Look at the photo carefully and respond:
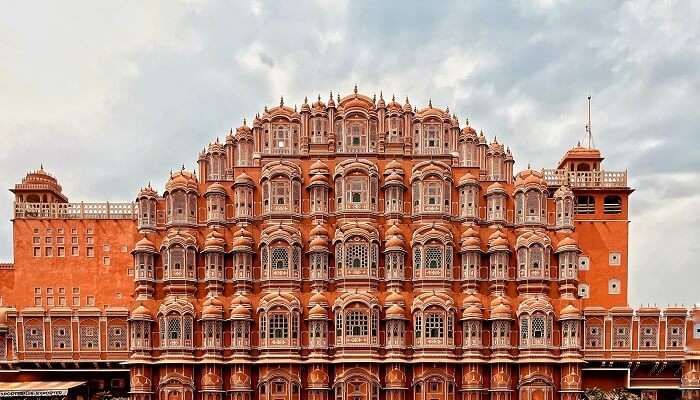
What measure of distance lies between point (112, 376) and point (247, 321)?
11511mm

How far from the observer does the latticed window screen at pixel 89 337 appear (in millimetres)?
47875

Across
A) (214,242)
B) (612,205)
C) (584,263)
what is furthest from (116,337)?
(612,205)

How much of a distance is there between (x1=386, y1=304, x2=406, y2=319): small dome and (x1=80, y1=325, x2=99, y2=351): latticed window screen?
808 inches

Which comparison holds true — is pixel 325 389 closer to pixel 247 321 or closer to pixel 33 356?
pixel 247 321

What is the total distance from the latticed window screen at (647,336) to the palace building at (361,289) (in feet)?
0.29

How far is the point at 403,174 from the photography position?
49625 mm

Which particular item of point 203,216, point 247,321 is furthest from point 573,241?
point 203,216

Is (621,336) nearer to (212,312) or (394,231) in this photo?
(394,231)

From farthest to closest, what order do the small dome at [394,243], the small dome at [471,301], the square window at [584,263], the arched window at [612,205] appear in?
the arched window at [612,205]
the square window at [584,263]
the small dome at [394,243]
the small dome at [471,301]

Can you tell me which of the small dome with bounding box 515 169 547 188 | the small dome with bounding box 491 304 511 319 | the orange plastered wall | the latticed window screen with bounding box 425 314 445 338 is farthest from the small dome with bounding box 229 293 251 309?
the small dome with bounding box 515 169 547 188

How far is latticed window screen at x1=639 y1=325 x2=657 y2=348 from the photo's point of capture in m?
47.6

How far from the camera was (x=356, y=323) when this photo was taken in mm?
46594

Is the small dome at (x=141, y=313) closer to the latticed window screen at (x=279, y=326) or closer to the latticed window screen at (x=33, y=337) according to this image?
the latticed window screen at (x=33, y=337)

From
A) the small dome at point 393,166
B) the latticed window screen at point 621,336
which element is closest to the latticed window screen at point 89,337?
the small dome at point 393,166
